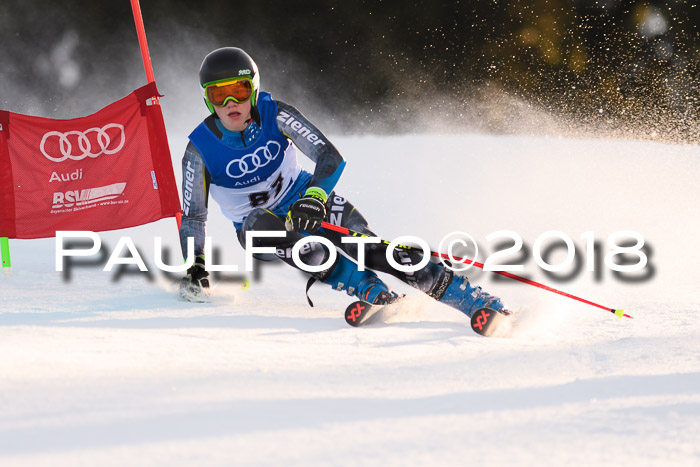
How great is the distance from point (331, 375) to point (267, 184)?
1.54 meters

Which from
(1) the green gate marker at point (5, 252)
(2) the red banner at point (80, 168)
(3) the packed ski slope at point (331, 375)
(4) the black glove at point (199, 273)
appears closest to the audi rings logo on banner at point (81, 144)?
(2) the red banner at point (80, 168)

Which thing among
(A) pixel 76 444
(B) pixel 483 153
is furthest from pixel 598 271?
(B) pixel 483 153

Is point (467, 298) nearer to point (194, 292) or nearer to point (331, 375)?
point (331, 375)

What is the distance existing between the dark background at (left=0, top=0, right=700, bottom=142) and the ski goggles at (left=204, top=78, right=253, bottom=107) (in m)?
9.50

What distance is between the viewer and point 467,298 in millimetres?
2973

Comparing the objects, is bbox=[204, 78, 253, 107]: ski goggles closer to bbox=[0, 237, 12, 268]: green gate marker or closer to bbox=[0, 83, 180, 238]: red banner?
bbox=[0, 83, 180, 238]: red banner

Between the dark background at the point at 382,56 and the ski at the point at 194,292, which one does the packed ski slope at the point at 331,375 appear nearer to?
the ski at the point at 194,292

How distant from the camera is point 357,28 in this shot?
1335cm

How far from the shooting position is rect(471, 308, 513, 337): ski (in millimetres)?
2752

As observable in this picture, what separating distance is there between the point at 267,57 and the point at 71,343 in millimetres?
11629

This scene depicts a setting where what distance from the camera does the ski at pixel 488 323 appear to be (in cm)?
275

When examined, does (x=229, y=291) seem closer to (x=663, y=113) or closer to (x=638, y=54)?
(x=638, y=54)

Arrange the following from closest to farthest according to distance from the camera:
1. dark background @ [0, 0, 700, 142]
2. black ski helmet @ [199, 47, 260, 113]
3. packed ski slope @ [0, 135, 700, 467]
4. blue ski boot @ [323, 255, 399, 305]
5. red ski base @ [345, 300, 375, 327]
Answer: packed ski slope @ [0, 135, 700, 467] → red ski base @ [345, 300, 375, 327] → blue ski boot @ [323, 255, 399, 305] → black ski helmet @ [199, 47, 260, 113] → dark background @ [0, 0, 700, 142]

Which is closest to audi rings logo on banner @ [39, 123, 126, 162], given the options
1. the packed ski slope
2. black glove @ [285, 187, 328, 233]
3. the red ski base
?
the packed ski slope
